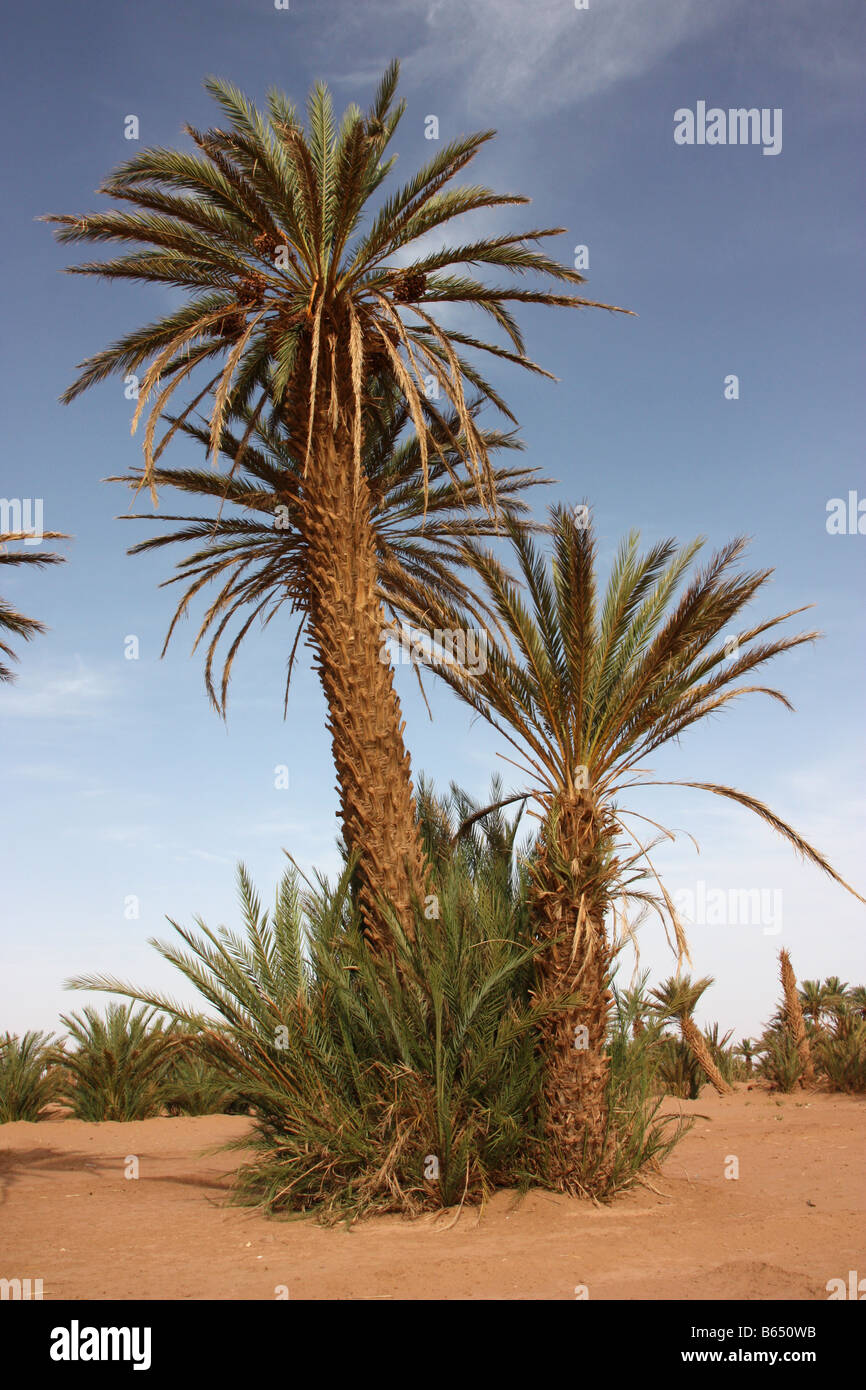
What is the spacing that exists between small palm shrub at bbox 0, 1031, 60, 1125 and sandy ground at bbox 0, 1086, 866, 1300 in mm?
3736

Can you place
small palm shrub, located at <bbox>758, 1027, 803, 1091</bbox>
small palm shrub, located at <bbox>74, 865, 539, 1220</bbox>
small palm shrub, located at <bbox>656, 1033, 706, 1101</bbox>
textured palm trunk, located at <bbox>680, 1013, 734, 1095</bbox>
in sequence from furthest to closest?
small palm shrub, located at <bbox>656, 1033, 706, 1101</bbox> < textured palm trunk, located at <bbox>680, 1013, 734, 1095</bbox> < small palm shrub, located at <bbox>758, 1027, 803, 1091</bbox> < small palm shrub, located at <bbox>74, 865, 539, 1220</bbox>

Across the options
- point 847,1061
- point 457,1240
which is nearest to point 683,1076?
point 847,1061

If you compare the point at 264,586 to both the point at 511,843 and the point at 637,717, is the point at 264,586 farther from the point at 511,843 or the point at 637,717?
the point at 637,717

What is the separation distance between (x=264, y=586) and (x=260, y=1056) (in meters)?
5.86

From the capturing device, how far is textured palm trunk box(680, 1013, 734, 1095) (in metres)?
18.9

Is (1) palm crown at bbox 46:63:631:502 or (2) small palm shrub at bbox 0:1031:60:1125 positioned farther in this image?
(2) small palm shrub at bbox 0:1031:60:1125

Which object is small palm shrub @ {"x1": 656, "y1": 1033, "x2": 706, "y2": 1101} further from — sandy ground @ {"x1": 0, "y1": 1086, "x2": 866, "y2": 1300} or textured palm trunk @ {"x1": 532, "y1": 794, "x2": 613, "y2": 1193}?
textured palm trunk @ {"x1": 532, "y1": 794, "x2": 613, "y2": 1193}

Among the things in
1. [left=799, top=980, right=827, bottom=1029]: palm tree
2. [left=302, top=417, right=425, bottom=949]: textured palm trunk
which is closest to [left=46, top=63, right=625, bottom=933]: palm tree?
[left=302, top=417, right=425, bottom=949]: textured palm trunk

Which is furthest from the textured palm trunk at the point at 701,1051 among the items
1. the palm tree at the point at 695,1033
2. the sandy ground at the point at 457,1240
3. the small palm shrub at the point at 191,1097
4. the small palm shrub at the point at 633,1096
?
the small palm shrub at the point at 633,1096

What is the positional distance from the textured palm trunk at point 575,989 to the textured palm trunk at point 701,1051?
11292 millimetres

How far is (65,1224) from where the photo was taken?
8.24m

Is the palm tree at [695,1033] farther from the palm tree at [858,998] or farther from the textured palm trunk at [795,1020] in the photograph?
the palm tree at [858,998]

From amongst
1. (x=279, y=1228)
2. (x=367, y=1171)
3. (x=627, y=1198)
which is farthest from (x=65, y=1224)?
(x=627, y=1198)

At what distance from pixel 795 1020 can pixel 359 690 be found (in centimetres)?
1384
